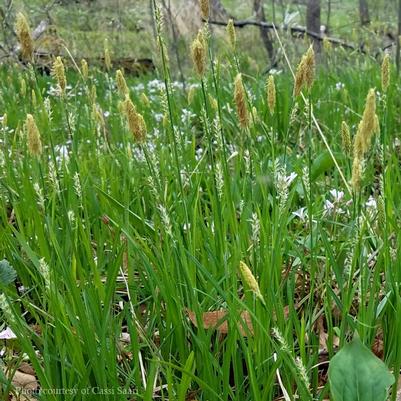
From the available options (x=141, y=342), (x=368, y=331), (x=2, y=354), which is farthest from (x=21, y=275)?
(x=368, y=331)

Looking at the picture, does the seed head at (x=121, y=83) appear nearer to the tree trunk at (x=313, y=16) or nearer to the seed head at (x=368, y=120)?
the seed head at (x=368, y=120)

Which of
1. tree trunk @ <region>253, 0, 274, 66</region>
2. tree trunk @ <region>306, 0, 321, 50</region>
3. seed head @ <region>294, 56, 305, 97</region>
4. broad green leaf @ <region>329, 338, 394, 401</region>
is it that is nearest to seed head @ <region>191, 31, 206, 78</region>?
seed head @ <region>294, 56, 305, 97</region>

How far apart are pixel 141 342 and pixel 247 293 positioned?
0.86 ft

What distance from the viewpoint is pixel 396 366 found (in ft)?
2.91

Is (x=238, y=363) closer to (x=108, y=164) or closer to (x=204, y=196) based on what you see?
(x=204, y=196)

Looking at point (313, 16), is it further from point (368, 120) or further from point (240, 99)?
point (368, 120)

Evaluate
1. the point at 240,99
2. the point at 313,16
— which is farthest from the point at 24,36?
the point at 313,16

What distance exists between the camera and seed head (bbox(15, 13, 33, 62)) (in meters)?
1.01

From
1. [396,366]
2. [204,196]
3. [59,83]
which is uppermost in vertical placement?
[59,83]

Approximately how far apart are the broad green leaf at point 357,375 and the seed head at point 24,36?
0.72 metres

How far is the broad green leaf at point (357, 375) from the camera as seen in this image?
0.75m

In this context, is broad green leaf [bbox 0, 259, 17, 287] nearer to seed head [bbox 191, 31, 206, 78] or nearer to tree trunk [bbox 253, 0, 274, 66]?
seed head [bbox 191, 31, 206, 78]

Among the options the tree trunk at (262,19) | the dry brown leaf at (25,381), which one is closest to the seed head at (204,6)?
the dry brown leaf at (25,381)

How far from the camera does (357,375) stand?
760mm
